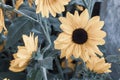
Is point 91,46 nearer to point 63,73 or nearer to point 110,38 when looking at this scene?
point 63,73

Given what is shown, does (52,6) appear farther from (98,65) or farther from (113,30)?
(113,30)

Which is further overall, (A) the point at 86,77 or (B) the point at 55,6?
(A) the point at 86,77

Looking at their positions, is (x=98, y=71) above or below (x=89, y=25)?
below

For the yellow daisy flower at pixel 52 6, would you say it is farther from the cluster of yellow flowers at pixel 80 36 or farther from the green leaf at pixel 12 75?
the green leaf at pixel 12 75

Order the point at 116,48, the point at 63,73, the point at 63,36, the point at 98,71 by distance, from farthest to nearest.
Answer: the point at 116,48 < the point at 63,73 < the point at 98,71 < the point at 63,36

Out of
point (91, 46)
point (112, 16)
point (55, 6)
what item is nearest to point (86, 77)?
point (91, 46)

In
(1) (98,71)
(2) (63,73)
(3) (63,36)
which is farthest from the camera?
(2) (63,73)

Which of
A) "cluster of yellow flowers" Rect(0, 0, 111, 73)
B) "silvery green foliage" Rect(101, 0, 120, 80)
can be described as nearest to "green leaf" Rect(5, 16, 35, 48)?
"cluster of yellow flowers" Rect(0, 0, 111, 73)

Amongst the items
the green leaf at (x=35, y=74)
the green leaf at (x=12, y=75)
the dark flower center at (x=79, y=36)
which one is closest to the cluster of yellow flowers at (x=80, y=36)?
the dark flower center at (x=79, y=36)
